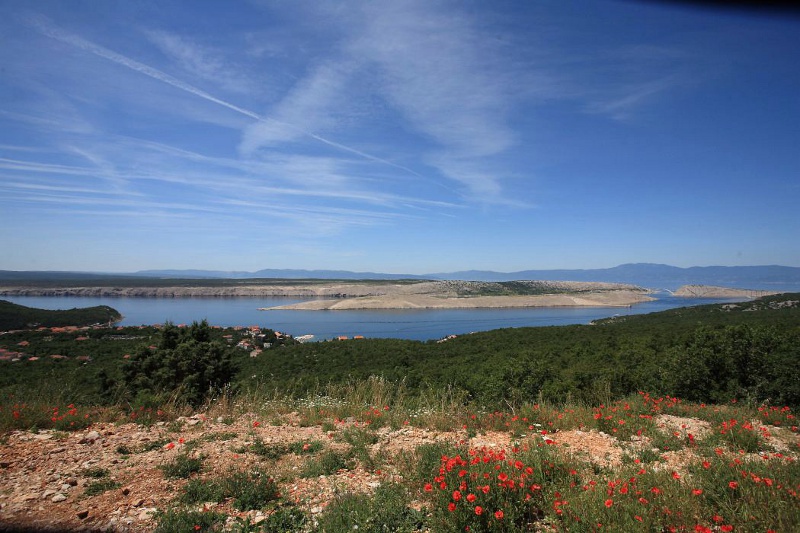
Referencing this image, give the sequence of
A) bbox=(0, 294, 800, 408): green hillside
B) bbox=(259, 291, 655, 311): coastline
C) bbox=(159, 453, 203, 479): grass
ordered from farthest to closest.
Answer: bbox=(259, 291, 655, 311): coastline, bbox=(0, 294, 800, 408): green hillside, bbox=(159, 453, 203, 479): grass

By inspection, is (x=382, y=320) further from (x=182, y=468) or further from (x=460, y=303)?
(x=182, y=468)

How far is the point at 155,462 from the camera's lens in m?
3.85


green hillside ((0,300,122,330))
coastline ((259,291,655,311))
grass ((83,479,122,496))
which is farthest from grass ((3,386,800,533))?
coastline ((259,291,655,311))

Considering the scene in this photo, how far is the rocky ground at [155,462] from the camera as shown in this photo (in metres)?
2.88

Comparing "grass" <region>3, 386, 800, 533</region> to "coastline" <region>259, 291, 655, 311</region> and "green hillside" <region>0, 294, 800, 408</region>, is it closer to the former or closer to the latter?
"green hillside" <region>0, 294, 800, 408</region>

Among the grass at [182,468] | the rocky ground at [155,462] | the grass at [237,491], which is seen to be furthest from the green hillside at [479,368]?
the grass at [237,491]

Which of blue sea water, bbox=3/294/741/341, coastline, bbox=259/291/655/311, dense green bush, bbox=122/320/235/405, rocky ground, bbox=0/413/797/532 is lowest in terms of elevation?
blue sea water, bbox=3/294/741/341

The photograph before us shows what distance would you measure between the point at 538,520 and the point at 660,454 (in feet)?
6.30

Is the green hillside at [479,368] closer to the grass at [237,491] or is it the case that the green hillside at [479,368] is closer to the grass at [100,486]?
the grass at [100,486]

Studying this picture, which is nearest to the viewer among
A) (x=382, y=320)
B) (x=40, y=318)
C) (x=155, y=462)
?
(x=155, y=462)

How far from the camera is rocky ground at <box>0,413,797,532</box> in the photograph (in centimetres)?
288

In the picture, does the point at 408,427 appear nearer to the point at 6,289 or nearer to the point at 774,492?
the point at 774,492

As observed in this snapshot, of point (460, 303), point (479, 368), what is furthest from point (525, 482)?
point (460, 303)

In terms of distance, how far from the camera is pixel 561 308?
3049 inches
